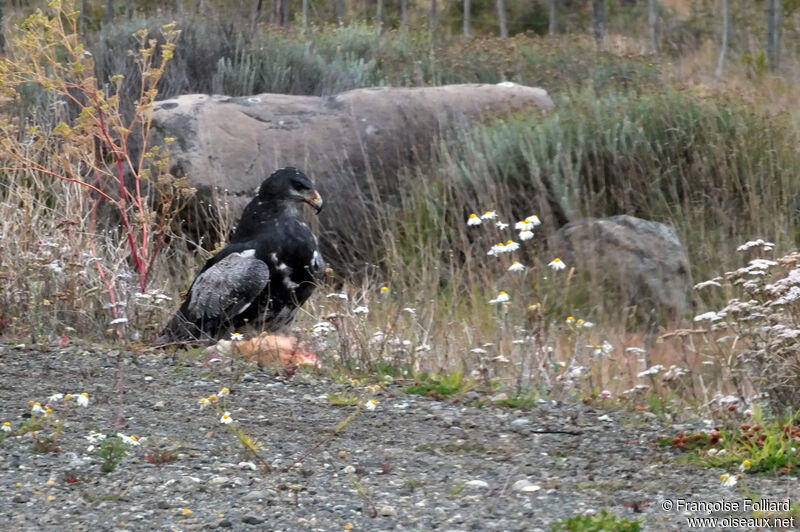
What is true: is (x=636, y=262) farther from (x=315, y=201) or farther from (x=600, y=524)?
(x=600, y=524)

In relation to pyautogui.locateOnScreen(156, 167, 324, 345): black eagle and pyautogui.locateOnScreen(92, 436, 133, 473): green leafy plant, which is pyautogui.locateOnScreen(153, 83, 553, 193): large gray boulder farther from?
pyautogui.locateOnScreen(92, 436, 133, 473): green leafy plant

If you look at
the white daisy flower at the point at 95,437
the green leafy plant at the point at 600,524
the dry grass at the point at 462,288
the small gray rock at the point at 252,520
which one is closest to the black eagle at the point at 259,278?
the dry grass at the point at 462,288

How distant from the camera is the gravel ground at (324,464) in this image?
3.18 meters

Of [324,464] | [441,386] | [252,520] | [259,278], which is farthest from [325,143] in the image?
[252,520]

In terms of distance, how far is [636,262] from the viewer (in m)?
7.73

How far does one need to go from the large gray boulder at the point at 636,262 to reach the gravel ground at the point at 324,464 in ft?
11.3

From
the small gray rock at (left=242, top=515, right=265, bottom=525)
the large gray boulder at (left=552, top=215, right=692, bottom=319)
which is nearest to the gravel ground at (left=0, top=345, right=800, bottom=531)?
the small gray rock at (left=242, top=515, right=265, bottom=525)

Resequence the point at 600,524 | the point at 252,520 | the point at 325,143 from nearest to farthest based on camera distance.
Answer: the point at 600,524, the point at 252,520, the point at 325,143

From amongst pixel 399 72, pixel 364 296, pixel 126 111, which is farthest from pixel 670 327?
pixel 399 72

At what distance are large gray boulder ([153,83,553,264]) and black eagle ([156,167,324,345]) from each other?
232cm

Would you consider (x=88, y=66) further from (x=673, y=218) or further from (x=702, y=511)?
(x=702, y=511)

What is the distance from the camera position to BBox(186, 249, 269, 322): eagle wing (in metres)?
5.81

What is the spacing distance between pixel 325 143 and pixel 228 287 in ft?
11.3

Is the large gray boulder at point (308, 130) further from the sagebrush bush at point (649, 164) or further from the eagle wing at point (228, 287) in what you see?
the eagle wing at point (228, 287)
